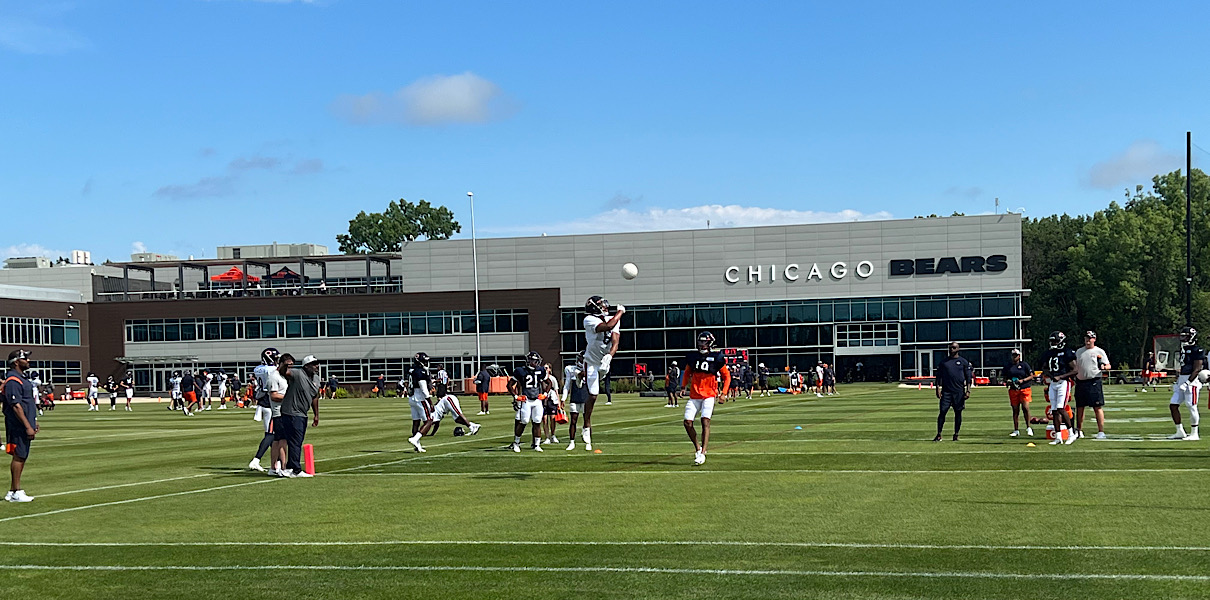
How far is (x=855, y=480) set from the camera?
54.8ft

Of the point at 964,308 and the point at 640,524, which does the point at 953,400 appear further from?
the point at 964,308

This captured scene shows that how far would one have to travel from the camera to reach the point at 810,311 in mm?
94500

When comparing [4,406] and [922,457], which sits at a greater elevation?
[4,406]

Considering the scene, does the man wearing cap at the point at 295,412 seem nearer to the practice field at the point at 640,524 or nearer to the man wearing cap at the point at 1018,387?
the practice field at the point at 640,524

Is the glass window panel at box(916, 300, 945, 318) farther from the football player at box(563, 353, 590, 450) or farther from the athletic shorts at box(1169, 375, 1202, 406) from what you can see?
the football player at box(563, 353, 590, 450)

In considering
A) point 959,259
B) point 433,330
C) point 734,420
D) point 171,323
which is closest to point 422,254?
point 433,330

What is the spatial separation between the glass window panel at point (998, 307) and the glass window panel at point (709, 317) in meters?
19.8

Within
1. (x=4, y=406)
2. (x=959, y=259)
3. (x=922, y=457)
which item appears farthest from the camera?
(x=959, y=259)

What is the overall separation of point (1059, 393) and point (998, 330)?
72.8 metres

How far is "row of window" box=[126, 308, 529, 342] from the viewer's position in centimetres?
9819

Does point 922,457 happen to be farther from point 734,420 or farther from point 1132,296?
point 1132,296

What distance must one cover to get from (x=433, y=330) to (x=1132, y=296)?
5632 cm

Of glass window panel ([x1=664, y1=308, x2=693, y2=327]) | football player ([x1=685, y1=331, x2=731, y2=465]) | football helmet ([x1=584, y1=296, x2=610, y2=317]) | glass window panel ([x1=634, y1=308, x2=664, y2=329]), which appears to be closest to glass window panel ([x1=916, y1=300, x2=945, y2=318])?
glass window panel ([x1=664, y1=308, x2=693, y2=327])

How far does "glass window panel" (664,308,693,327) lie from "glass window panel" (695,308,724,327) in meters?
0.67
